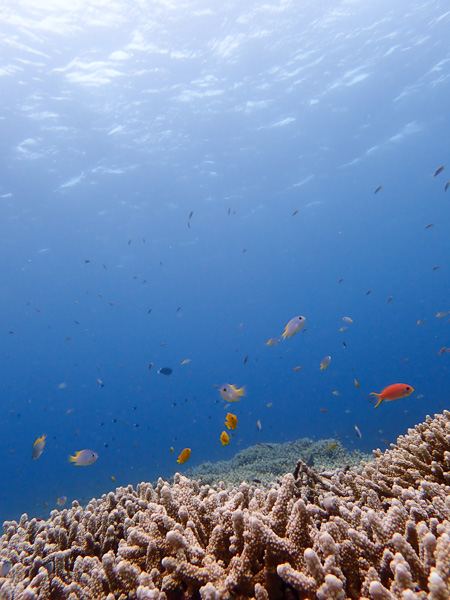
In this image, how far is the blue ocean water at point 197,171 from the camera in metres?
20.3

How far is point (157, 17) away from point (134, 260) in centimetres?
2890

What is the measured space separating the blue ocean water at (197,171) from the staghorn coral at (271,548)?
603cm

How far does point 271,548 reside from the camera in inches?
88.2

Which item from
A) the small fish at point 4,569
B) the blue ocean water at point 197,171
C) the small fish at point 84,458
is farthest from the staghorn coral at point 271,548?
the blue ocean water at point 197,171

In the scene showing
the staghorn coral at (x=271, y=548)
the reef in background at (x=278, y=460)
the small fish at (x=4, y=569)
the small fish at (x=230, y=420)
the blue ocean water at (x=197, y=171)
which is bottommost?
the staghorn coral at (x=271, y=548)

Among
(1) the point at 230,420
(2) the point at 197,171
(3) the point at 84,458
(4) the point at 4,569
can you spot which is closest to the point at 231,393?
(1) the point at 230,420

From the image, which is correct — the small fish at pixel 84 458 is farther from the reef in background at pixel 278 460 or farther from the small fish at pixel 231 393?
the small fish at pixel 231 393

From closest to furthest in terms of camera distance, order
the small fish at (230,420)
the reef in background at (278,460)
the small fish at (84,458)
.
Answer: the small fish at (230,420)
the small fish at (84,458)
the reef in background at (278,460)

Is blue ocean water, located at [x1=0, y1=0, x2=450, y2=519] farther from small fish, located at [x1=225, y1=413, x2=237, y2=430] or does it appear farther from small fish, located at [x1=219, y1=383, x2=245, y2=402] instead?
small fish, located at [x1=225, y1=413, x2=237, y2=430]

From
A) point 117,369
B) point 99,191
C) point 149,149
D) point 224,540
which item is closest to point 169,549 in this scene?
point 224,540

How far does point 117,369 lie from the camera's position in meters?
86.2

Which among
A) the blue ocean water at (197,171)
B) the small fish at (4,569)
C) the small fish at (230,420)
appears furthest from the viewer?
the blue ocean water at (197,171)

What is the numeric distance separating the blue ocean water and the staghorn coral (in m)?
6.03

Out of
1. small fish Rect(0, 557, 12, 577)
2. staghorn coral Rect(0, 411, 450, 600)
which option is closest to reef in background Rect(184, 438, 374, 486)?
staghorn coral Rect(0, 411, 450, 600)
